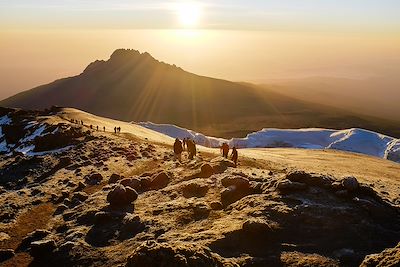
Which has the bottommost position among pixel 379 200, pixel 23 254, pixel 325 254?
pixel 23 254

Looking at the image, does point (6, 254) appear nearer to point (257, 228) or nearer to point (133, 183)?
point (133, 183)

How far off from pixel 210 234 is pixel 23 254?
10.8 meters

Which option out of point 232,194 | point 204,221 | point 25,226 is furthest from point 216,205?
point 25,226

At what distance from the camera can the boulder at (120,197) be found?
2959 centimetres

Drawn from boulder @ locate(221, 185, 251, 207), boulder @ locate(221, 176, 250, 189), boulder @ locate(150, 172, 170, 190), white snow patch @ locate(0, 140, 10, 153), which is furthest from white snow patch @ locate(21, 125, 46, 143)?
boulder @ locate(221, 185, 251, 207)

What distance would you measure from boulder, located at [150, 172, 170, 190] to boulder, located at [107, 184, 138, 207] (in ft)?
9.29

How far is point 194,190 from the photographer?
98.5 ft

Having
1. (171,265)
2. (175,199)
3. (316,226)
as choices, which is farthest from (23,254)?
(316,226)

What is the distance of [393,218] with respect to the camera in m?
23.4

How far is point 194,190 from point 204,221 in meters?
5.34

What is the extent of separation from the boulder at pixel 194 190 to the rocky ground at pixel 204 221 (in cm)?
8

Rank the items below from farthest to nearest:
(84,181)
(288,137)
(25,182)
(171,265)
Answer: (288,137)
(25,182)
(84,181)
(171,265)

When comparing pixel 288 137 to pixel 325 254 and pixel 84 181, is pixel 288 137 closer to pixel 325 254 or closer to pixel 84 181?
pixel 84 181

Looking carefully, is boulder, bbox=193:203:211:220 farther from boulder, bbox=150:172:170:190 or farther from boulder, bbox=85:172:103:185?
boulder, bbox=85:172:103:185
